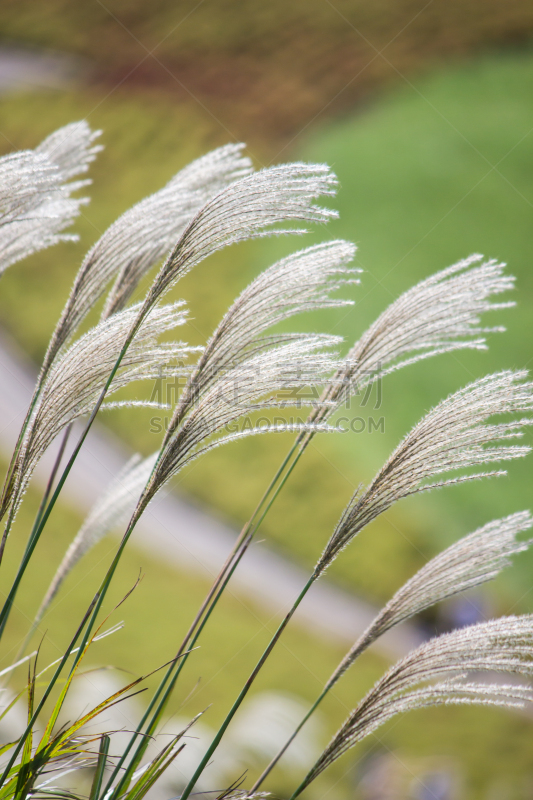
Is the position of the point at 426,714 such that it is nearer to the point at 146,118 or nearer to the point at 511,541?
the point at 511,541

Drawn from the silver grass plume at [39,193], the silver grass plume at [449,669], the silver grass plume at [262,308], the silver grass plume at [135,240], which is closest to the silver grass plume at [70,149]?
the silver grass plume at [39,193]

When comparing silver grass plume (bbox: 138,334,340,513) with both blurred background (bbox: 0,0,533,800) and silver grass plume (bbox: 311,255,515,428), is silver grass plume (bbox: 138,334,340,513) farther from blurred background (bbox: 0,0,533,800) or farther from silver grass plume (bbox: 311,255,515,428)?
blurred background (bbox: 0,0,533,800)

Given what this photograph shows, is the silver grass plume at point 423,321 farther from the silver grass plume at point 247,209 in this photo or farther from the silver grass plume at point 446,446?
the silver grass plume at point 247,209

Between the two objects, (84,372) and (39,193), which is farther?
(39,193)

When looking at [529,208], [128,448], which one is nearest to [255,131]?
[529,208]

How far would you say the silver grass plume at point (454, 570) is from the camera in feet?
3.46

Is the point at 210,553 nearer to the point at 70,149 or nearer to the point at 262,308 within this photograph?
the point at 70,149

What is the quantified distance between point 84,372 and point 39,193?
1.59 feet

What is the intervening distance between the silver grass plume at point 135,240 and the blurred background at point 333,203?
364cm

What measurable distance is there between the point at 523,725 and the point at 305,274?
439 centimetres

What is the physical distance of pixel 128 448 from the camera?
227 inches

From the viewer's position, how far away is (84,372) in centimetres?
96

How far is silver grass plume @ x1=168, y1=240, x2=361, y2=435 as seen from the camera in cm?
97

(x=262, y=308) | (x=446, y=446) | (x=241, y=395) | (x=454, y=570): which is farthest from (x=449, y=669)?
(x=262, y=308)
